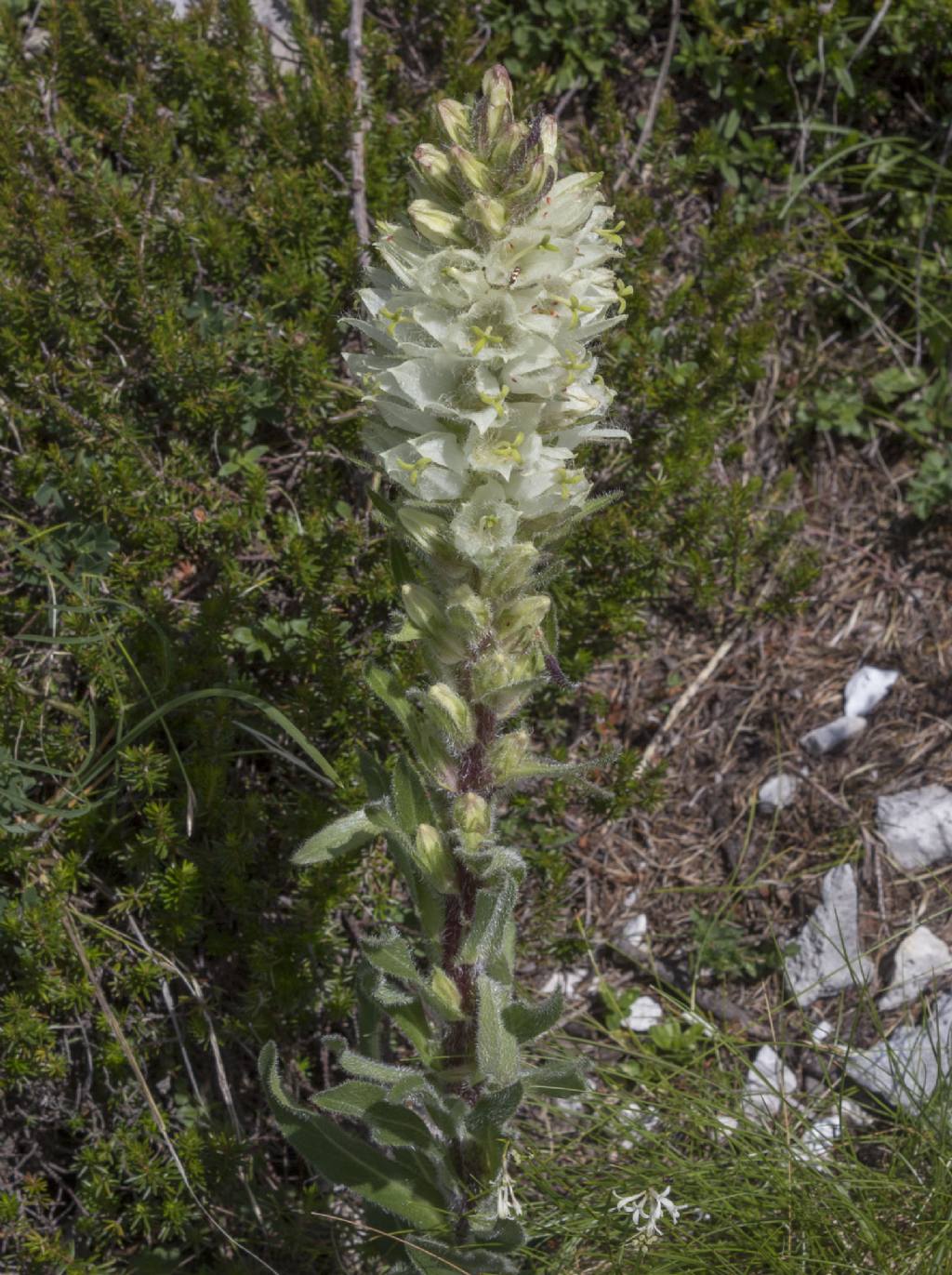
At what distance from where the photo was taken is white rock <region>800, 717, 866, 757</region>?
462 centimetres

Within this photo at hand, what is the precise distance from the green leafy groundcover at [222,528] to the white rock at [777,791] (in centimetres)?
71

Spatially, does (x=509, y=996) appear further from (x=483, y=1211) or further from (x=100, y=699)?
(x=100, y=699)

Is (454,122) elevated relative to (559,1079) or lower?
elevated

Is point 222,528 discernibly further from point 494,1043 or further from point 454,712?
point 494,1043

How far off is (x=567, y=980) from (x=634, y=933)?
1.02ft

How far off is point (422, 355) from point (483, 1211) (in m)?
2.05

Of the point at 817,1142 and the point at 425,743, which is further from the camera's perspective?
the point at 817,1142

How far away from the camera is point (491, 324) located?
2.25 m

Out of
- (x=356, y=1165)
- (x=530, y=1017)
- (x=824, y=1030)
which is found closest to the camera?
(x=530, y=1017)

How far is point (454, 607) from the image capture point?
2383mm

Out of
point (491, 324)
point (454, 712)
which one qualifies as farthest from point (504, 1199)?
point (491, 324)

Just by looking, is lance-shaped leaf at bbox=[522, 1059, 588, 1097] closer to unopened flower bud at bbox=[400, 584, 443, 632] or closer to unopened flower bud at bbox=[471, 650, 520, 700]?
unopened flower bud at bbox=[471, 650, 520, 700]

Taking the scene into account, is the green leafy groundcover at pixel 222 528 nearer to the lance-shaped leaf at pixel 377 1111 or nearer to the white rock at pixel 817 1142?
the lance-shaped leaf at pixel 377 1111

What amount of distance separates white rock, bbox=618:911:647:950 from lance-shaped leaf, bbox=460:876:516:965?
1.85 m
